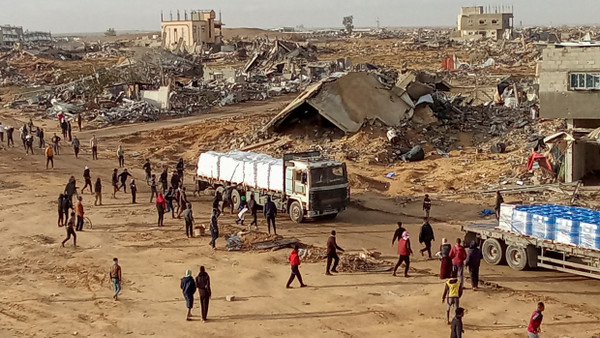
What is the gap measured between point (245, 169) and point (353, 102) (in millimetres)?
12772

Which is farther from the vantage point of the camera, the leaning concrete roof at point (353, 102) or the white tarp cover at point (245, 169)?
the leaning concrete roof at point (353, 102)

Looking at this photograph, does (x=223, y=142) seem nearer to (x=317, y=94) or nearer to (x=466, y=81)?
(x=317, y=94)

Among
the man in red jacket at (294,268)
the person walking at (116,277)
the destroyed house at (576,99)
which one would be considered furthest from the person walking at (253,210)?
the destroyed house at (576,99)

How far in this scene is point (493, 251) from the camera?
63.4ft

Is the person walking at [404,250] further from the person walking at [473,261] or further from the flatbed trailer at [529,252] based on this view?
the flatbed trailer at [529,252]

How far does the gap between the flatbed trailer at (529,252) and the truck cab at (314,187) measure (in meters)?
5.42

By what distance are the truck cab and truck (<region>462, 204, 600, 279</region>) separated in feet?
17.8

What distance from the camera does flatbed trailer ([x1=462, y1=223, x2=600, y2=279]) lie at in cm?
1731

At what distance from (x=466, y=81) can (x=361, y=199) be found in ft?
121

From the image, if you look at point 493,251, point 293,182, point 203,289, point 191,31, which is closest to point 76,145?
point 293,182

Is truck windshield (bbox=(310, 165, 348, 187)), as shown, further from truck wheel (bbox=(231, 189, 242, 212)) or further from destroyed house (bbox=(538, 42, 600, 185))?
destroyed house (bbox=(538, 42, 600, 185))

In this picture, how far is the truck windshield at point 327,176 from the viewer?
78.1ft

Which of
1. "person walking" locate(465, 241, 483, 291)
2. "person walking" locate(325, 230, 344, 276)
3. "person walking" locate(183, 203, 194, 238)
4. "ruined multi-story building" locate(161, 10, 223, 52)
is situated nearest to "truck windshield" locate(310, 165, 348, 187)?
"person walking" locate(183, 203, 194, 238)

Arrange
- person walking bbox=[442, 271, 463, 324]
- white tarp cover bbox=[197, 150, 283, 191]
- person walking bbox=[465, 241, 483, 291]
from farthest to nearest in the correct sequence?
white tarp cover bbox=[197, 150, 283, 191] → person walking bbox=[465, 241, 483, 291] → person walking bbox=[442, 271, 463, 324]
